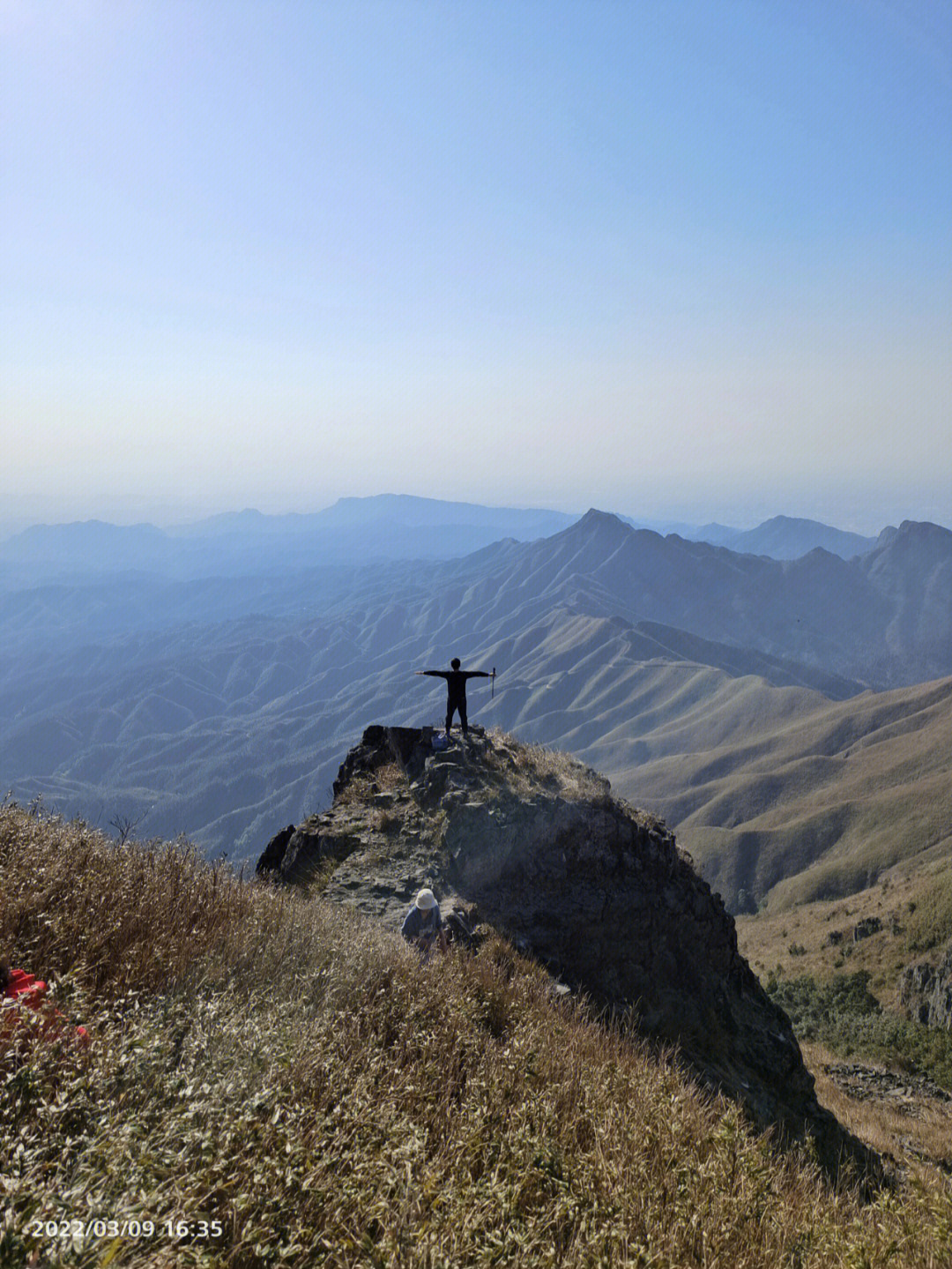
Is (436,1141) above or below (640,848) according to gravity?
above

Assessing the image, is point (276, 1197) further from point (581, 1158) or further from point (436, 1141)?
point (581, 1158)

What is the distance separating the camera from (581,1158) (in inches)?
124

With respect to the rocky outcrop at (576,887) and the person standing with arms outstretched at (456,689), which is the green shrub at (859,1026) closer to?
the rocky outcrop at (576,887)

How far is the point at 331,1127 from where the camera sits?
9.66ft

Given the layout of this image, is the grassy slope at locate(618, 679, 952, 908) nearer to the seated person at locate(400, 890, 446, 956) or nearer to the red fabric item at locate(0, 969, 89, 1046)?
the seated person at locate(400, 890, 446, 956)

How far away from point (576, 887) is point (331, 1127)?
31.3 ft

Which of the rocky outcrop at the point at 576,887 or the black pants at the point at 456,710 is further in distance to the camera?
the black pants at the point at 456,710

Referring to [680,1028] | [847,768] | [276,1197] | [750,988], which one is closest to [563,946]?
[680,1028]

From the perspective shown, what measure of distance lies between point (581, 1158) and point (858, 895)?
206 feet

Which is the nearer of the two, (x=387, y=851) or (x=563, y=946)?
(x=563, y=946)

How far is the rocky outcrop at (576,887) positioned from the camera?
10.6 m
